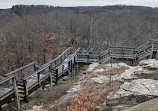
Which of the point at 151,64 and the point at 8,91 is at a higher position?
the point at 151,64

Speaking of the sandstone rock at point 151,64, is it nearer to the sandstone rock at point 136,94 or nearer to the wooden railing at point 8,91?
the sandstone rock at point 136,94

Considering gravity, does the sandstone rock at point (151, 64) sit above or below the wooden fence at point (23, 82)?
above

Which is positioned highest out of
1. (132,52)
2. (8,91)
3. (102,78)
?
(132,52)

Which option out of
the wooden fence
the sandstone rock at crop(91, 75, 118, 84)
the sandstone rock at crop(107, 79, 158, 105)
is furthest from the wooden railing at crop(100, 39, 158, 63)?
the sandstone rock at crop(107, 79, 158, 105)

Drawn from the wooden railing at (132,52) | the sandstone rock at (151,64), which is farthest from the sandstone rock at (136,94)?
the wooden railing at (132,52)

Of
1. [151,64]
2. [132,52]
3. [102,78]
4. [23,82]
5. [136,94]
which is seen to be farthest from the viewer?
[132,52]

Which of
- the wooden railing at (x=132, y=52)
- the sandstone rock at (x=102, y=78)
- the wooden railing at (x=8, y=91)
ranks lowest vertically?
the wooden railing at (x=8, y=91)

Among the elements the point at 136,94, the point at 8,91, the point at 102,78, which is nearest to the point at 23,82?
the point at 8,91

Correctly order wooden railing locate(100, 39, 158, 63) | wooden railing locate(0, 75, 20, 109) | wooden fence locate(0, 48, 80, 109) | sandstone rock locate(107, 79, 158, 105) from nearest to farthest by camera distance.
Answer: sandstone rock locate(107, 79, 158, 105), wooden railing locate(0, 75, 20, 109), wooden fence locate(0, 48, 80, 109), wooden railing locate(100, 39, 158, 63)

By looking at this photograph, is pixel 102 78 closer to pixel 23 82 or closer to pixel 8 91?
pixel 23 82

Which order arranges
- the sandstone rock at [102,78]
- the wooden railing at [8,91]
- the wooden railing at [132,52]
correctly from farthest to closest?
1. the wooden railing at [132,52]
2. the sandstone rock at [102,78]
3. the wooden railing at [8,91]

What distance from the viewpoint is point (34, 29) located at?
104 feet

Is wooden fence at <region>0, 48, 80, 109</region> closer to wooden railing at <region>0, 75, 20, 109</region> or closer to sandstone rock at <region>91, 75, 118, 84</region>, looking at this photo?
wooden railing at <region>0, 75, 20, 109</region>

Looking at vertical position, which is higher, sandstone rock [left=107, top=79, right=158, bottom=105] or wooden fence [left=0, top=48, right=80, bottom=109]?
sandstone rock [left=107, top=79, right=158, bottom=105]
